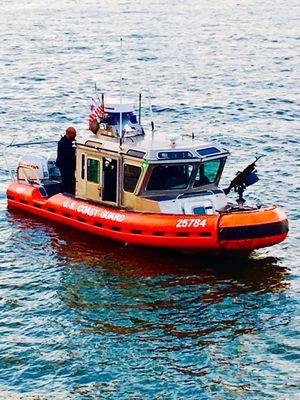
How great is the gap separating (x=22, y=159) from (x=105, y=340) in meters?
8.74

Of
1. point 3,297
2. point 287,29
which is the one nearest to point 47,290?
point 3,297

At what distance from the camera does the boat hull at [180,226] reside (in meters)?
21.0

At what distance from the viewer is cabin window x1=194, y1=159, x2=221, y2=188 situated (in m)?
22.5

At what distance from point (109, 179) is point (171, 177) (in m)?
1.61

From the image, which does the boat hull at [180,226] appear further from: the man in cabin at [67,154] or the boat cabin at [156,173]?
the man in cabin at [67,154]

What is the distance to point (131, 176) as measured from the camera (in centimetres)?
2242

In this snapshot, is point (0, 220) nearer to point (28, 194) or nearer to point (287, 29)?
point (28, 194)

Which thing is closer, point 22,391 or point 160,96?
point 22,391

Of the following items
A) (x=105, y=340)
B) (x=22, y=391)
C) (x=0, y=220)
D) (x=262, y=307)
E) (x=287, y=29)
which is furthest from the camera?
(x=287, y=29)

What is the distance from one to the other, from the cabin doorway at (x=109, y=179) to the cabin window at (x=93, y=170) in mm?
223

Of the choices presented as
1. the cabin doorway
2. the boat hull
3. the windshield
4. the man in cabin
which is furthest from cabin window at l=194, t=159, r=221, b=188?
the man in cabin

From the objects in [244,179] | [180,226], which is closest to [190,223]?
[180,226]

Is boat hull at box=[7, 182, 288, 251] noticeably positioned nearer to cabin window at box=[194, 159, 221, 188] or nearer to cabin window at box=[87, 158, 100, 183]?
cabin window at box=[87, 158, 100, 183]

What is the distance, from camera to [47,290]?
20484 millimetres
